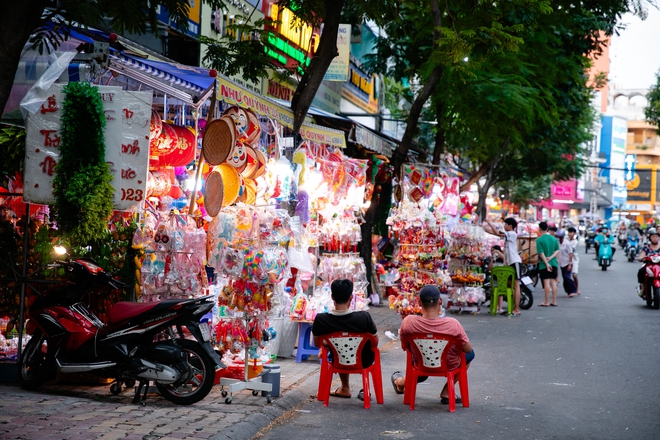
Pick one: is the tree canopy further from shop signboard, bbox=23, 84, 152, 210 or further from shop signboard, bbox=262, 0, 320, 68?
shop signboard, bbox=23, 84, 152, 210

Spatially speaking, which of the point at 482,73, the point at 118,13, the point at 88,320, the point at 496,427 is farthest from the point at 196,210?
the point at 482,73

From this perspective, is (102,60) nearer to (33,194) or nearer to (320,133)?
(33,194)

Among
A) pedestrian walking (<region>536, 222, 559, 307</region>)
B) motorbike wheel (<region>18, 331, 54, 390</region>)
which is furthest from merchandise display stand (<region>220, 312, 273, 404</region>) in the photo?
pedestrian walking (<region>536, 222, 559, 307</region>)

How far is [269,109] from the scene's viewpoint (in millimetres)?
9359

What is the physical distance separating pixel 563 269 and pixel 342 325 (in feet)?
45.9

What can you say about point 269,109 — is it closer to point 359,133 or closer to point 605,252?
point 359,133

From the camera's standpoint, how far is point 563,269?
65.7 feet

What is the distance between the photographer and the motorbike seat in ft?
22.3

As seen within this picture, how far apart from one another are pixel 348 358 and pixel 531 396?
2.04 meters

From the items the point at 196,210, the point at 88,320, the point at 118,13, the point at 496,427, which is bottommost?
the point at 496,427

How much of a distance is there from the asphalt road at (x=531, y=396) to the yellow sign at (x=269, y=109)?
3.11 m

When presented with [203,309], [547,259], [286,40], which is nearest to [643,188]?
[547,259]

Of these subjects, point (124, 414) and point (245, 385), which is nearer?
point (124, 414)

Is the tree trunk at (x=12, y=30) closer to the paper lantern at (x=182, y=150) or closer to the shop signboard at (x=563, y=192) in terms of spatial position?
the paper lantern at (x=182, y=150)
